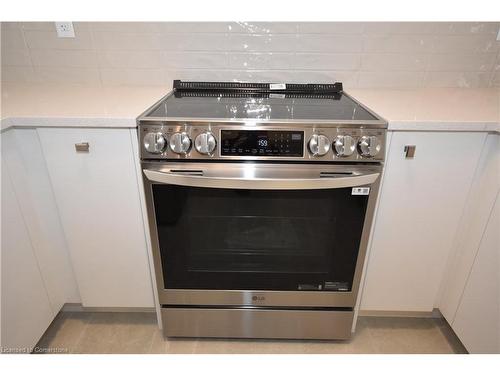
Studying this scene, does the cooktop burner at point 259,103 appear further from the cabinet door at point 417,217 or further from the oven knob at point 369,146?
the cabinet door at point 417,217

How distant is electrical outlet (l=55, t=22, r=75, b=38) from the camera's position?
139cm

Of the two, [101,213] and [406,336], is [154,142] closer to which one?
[101,213]

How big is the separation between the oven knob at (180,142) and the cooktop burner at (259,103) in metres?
0.07

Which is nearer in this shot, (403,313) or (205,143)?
(205,143)

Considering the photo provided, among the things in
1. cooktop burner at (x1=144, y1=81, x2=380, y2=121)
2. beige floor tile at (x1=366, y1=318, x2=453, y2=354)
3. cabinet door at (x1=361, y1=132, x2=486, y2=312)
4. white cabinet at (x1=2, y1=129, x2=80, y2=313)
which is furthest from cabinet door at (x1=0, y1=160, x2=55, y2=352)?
beige floor tile at (x1=366, y1=318, x2=453, y2=354)

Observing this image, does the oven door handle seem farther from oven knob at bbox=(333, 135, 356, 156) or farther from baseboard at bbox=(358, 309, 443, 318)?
baseboard at bbox=(358, 309, 443, 318)

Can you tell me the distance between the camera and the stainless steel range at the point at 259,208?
0.95 meters

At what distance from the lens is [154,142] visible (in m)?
0.96

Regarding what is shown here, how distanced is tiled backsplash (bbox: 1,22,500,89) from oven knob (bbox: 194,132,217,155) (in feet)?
2.08

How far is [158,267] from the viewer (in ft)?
3.72

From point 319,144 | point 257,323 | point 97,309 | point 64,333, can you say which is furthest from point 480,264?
point 64,333

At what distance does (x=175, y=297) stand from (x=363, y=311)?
81 cm

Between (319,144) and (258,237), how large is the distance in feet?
1.27

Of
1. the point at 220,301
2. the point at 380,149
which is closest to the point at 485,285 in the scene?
the point at 380,149
